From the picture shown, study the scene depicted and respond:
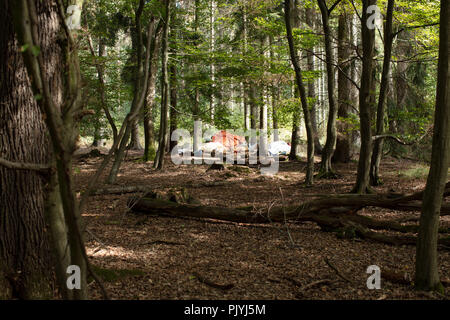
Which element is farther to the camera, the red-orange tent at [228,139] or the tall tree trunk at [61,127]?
the red-orange tent at [228,139]

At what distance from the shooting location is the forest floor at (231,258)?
399 centimetres

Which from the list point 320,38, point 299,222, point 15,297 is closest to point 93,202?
point 299,222

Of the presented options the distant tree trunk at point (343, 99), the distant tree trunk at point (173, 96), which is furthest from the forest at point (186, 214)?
the distant tree trunk at point (173, 96)

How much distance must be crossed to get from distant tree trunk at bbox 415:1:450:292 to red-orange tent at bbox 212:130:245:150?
18.9 meters

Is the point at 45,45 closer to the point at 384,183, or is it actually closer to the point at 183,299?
the point at 183,299

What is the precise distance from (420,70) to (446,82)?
14.8m

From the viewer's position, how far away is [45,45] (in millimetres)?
3328

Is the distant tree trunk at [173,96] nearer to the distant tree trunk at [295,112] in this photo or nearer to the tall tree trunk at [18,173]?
the distant tree trunk at [295,112]

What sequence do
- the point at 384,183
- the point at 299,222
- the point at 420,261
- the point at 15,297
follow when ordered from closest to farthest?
the point at 15,297
the point at 420,261
the point at 299,222
the point at 384,183

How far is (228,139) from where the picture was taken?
24.0 metres

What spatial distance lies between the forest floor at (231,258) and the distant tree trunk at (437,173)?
0.73 ft

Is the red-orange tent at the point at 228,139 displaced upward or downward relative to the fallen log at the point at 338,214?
upward

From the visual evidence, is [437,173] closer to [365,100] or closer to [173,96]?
[365,100]

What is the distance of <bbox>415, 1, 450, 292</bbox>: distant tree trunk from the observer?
11.9ft
